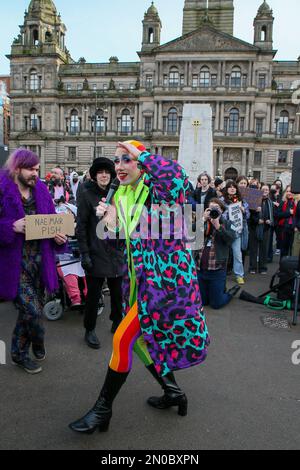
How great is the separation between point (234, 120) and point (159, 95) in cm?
1054

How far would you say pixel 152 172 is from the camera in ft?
7.64

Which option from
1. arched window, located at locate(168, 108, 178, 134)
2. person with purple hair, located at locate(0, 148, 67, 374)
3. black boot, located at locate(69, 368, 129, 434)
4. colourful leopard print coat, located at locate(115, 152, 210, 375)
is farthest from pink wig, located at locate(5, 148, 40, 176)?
arched window, located at locate(168, 108, 178, 134)

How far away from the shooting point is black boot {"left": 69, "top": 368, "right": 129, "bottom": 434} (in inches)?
104

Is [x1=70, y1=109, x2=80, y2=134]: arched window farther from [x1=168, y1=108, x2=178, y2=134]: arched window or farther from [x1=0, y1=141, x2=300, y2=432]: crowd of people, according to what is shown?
[x1=0, y1=141, x2=300, y2=432]: crowd of people

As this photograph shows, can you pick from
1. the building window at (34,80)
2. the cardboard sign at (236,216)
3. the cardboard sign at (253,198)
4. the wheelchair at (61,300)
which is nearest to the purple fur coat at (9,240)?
the wheelchair at (61,300)

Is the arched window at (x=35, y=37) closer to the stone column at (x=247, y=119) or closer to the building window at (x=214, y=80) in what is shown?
the building window at (x=214, y=80)

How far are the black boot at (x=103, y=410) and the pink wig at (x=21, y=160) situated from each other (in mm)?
1868

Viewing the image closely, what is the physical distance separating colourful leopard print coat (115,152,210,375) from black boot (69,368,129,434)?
32 cm

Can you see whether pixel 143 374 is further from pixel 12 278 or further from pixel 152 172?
pixel 152 172

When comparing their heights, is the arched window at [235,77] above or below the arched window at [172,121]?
above

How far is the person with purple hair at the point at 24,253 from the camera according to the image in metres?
3.33

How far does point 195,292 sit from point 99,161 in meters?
2.14

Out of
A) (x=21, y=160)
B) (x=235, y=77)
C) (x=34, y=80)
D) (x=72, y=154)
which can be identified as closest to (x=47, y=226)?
(x=21, y=160)
